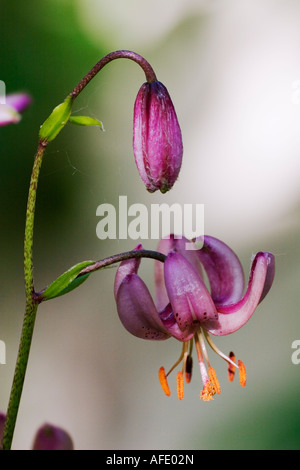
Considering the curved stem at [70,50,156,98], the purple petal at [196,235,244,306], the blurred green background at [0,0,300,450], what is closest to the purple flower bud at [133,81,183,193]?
the curved stem at [70,50,156,98]

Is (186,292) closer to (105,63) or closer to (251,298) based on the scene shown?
(251,298)

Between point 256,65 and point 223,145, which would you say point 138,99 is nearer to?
point 223,145

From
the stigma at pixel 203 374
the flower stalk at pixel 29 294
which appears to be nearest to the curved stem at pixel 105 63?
the flower stalk at pixel 29 294

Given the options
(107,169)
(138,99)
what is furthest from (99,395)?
(138,99)

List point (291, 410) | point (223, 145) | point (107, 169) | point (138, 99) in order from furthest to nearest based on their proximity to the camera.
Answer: point (223, 145) < point (107, 169) < point (291, 410) < point (138, 99)
